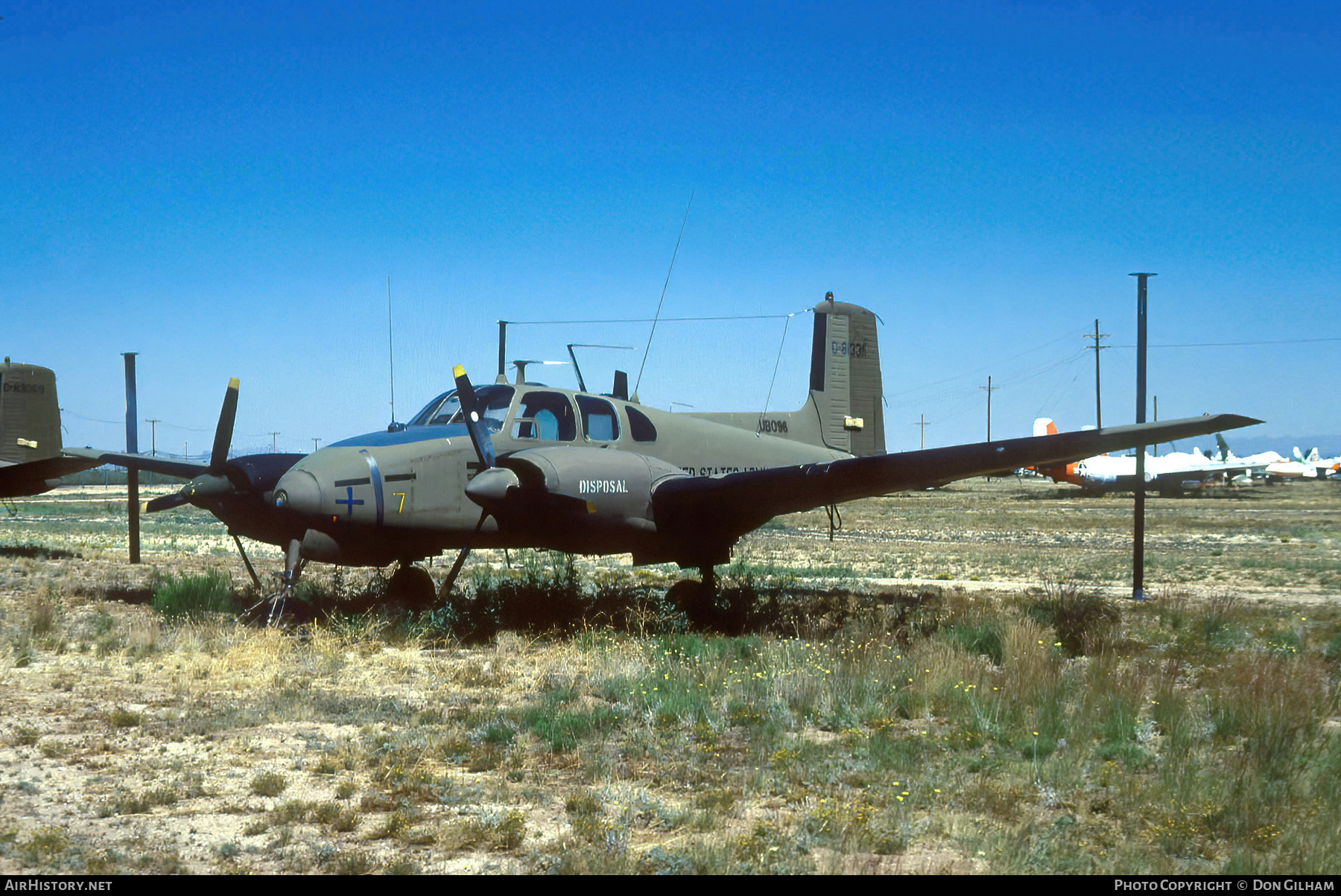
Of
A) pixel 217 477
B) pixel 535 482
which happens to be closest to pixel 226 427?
pixel 217 477

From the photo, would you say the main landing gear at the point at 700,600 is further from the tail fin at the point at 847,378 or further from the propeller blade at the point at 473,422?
the tail fin at the point at 847,378

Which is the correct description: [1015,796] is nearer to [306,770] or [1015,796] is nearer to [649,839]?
[649,839]

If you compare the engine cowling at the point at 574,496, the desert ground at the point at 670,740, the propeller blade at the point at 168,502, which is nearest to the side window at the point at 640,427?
the engine cowling at the point at 574,496

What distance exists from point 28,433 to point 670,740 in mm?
21773

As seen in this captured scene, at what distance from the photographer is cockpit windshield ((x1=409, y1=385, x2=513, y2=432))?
41.2ft

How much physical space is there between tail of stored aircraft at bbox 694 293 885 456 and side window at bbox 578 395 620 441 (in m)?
3.83

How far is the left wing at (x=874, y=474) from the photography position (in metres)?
11.2

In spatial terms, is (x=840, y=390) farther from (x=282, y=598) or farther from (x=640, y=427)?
(x=282, y=598)

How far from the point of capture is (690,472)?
560 inches

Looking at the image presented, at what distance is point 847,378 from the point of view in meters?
17.3

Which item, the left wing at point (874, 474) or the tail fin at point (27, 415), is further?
the tail fin at point (27, 415)

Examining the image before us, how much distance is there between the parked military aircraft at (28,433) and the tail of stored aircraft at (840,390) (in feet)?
54.7

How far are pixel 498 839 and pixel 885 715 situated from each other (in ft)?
13.2
